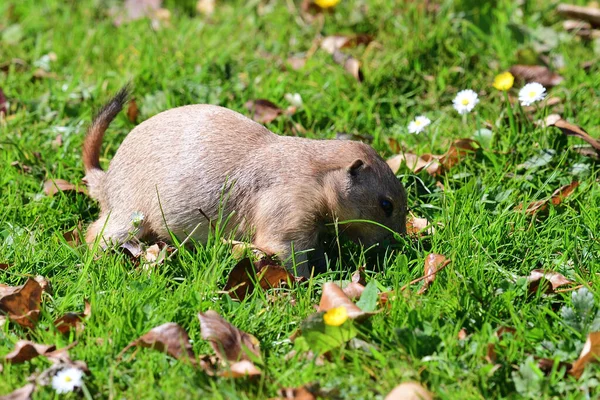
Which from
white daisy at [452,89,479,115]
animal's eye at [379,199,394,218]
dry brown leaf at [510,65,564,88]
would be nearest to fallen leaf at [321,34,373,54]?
dry brown leaf at [510,65,564,88]

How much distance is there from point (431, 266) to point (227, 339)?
1046mm

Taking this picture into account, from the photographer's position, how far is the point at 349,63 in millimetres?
5793

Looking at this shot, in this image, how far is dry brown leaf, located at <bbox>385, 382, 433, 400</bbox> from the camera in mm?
3012

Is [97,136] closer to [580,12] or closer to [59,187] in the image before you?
[59,187]

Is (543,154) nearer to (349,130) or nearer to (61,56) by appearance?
(349,130)

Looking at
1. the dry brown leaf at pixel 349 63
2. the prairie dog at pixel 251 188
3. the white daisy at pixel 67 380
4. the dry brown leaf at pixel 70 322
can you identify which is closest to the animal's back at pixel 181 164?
the prairie dog at pixel 251 188

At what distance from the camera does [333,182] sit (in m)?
4.20

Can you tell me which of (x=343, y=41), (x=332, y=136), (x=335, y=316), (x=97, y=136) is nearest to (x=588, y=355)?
(x=335, y=316)

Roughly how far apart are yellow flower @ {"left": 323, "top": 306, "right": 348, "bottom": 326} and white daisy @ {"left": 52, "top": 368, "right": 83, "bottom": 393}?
98cm

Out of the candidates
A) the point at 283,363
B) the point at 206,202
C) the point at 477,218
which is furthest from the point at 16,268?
the point at 477,218

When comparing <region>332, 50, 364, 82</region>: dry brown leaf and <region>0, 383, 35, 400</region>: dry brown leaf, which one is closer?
<region>0, 383, 35, 400</region>: dry brown leaf

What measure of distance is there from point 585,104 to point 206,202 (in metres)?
2.75

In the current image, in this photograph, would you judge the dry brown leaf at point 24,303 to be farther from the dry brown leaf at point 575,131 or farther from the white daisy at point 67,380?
the dry brown leaf at point 575,131

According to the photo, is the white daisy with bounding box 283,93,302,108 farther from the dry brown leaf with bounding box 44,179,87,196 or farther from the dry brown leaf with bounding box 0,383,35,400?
the dry brown leaf with bounding box 0,383,35,400
